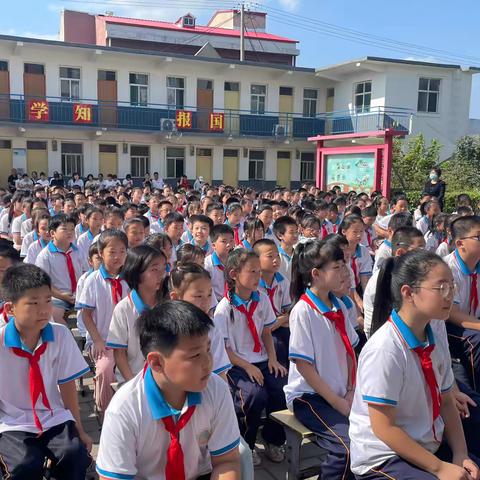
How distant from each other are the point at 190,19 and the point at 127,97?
13800mm

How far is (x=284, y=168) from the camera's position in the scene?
20391 millimetres

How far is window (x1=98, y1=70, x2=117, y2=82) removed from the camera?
17156mm

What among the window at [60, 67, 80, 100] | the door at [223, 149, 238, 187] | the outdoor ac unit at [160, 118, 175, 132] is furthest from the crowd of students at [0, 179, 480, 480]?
the door at [223, 149, 238, 187]

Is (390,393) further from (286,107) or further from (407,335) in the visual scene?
(286,107)

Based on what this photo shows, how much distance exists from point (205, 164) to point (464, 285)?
1596 centimetres

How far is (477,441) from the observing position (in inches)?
100

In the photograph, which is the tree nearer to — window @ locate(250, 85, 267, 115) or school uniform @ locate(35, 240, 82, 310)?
window @ locate(250, 85, 267, 115)

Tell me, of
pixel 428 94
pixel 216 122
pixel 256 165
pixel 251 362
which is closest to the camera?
pixel 251 362

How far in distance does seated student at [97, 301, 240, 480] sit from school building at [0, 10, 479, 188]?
15.6 m

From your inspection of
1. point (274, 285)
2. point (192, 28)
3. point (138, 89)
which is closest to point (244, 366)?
point (274, 285)

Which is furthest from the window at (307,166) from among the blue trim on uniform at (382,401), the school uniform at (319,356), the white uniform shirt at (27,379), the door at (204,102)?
the blue trim on uniform at (382,401)

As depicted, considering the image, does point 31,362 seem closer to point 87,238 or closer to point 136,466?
point 136,466

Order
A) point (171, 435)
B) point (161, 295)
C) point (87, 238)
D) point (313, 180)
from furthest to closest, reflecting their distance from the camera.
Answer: point (313, 180)
point (87, 238)
point (161, 295)
point (171, 435)

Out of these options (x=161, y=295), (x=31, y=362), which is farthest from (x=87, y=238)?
(x=31, y=362)
